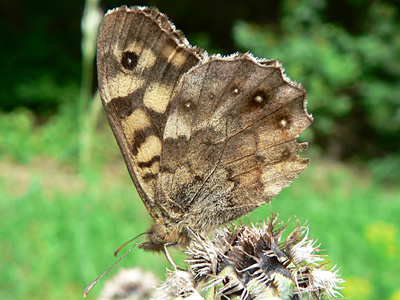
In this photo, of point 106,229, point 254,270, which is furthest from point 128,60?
point 106,229

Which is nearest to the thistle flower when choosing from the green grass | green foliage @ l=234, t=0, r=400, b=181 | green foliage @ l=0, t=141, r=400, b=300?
green foliage @ l=0, t=141, r=400, b=300

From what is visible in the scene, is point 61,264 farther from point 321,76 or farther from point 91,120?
point 321,76

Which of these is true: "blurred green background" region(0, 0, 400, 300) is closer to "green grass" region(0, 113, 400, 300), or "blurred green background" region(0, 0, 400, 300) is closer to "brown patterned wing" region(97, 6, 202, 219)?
"green grass" region(0, 113, 400, 300)

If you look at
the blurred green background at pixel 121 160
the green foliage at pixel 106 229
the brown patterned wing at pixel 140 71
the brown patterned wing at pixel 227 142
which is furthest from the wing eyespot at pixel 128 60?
the green foliage at pixel 106 229

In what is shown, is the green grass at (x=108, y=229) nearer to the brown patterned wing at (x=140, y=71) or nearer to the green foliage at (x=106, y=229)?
the green foliage at (x=106, y=229)

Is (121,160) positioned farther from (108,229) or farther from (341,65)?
(341,65)
